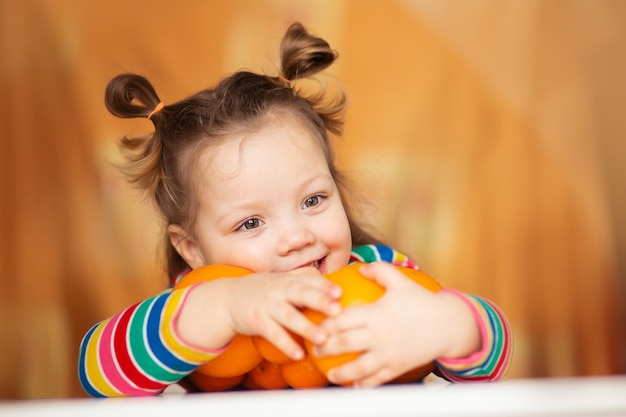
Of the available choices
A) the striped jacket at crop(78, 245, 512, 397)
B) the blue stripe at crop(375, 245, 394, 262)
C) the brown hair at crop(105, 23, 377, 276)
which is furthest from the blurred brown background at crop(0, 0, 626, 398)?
the striped jacket at crop(78, 245, 512, 397)

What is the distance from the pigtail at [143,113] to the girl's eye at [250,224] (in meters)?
0.22

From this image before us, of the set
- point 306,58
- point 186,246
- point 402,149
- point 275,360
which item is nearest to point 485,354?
point 275,360

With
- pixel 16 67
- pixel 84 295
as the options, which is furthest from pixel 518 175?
pixel 16 67

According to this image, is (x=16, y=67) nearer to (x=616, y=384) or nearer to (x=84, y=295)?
(x=84, y=295)

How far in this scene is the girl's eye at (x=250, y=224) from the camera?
1103mm

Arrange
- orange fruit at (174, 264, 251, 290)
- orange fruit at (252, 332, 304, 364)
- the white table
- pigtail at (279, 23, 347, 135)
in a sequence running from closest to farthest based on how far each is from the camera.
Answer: the white table
orange fruit at (252, 332, 304, 364)
orange fruit at (174, 264, 251, 290)
pigtail at (279, 23, 347, 135)

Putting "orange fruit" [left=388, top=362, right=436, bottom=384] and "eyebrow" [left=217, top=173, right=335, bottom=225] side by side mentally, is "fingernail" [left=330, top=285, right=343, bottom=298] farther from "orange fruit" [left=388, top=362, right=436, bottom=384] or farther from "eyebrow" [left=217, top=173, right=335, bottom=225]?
"eyebrow" [left=217, top=173, right=335, bottom=225]

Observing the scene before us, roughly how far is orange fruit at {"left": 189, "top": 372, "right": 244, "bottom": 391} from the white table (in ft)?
1.16

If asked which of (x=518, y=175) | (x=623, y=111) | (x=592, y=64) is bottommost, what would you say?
(x=518, y=175)

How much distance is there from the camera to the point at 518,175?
1877mm

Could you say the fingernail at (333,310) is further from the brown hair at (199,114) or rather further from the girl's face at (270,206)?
the brown hair at (199,114)

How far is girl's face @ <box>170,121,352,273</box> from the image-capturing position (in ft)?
3.51

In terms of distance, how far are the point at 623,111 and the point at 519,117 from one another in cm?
24

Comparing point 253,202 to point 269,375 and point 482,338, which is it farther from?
point 482,338
